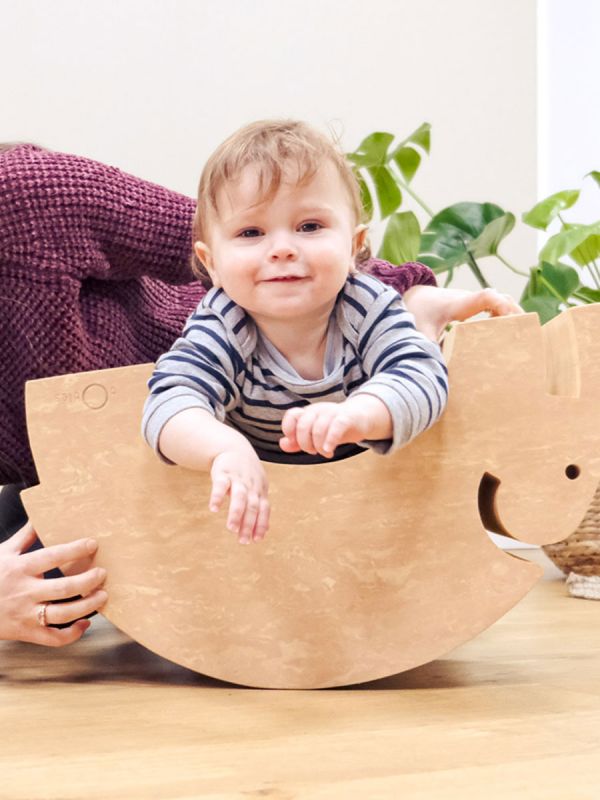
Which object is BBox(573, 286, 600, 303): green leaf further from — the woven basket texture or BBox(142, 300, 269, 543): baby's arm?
BBox(142, 300, 269, 543): baby's arm

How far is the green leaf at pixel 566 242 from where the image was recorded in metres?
1.56

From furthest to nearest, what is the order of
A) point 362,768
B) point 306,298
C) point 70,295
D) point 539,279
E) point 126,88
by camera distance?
point 126,88
point 539,279
point 70,295
point 306,298
point 362,768

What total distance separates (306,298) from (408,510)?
8.4 inches

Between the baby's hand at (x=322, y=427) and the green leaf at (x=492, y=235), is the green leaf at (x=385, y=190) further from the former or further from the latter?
the baby's hand at (x=322, y=427)

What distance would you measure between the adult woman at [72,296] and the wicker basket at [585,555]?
54cm

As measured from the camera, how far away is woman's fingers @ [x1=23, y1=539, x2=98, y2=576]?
0.92 meters

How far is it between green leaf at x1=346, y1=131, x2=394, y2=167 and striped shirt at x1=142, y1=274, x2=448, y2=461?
753 mm

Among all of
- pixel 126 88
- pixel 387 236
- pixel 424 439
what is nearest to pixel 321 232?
pixel 424 439

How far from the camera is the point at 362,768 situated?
0.67 metres

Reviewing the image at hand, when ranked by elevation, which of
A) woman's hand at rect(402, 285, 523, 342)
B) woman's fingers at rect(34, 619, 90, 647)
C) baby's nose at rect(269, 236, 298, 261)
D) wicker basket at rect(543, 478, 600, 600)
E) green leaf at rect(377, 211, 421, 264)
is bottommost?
wicker basket at rect(543, 478, 600, 600)

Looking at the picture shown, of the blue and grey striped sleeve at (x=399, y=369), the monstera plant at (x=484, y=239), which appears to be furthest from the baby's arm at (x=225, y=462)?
the monstera plant at (x=484, y=239)

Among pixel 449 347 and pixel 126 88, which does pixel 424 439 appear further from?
pixel 126 88

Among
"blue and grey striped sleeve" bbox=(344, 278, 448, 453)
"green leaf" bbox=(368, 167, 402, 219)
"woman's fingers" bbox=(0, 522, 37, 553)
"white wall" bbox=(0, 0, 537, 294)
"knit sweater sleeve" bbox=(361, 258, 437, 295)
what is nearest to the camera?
"blue and grey striped sleeve" bbox=(344, 278, 448, 453)

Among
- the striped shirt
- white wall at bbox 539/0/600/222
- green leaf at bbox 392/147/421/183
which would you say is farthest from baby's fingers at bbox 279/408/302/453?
white wall at bbox 539/0/600/222
